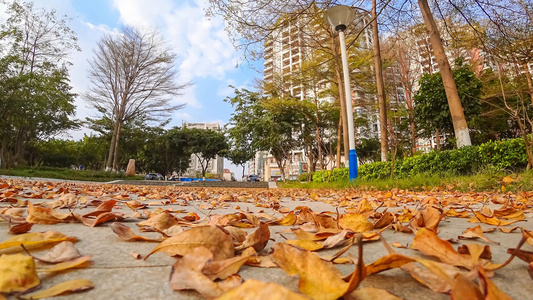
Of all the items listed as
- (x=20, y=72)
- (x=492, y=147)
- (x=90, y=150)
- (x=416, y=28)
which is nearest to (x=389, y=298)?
(x=492, y=147)

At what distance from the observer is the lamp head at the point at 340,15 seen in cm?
641

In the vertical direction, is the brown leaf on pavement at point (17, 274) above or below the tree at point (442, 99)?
below

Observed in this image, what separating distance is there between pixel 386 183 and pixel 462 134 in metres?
2.33

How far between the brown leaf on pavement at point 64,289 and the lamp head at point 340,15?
706cm

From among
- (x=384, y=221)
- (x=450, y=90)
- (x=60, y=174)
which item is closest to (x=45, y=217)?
(x=384, y=221)

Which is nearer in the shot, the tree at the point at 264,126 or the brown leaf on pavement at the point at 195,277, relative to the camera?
the brown leaf on pavement at the point at 195,277

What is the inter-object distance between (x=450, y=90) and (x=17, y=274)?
24.4 feet

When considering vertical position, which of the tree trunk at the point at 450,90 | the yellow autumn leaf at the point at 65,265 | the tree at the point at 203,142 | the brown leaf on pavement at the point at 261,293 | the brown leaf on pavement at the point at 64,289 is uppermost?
the tree at the point at 203,142

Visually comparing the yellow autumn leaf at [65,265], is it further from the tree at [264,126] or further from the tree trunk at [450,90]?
the tree at [264,126]

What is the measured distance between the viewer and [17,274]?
1.44ft

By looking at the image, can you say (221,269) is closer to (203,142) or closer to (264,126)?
(264,126)

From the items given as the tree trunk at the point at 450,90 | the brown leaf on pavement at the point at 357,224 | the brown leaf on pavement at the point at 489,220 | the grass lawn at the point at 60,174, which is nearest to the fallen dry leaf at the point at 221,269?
the brown leaf on pavement at the point at 357,224

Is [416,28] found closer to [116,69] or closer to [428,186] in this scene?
[428,186]

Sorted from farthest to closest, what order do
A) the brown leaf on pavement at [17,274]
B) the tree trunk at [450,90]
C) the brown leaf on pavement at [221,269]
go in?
the tree trunk at [450,90], the brown leaf on pavement at [221,269], the brown leaf on pavement at [17,274]
